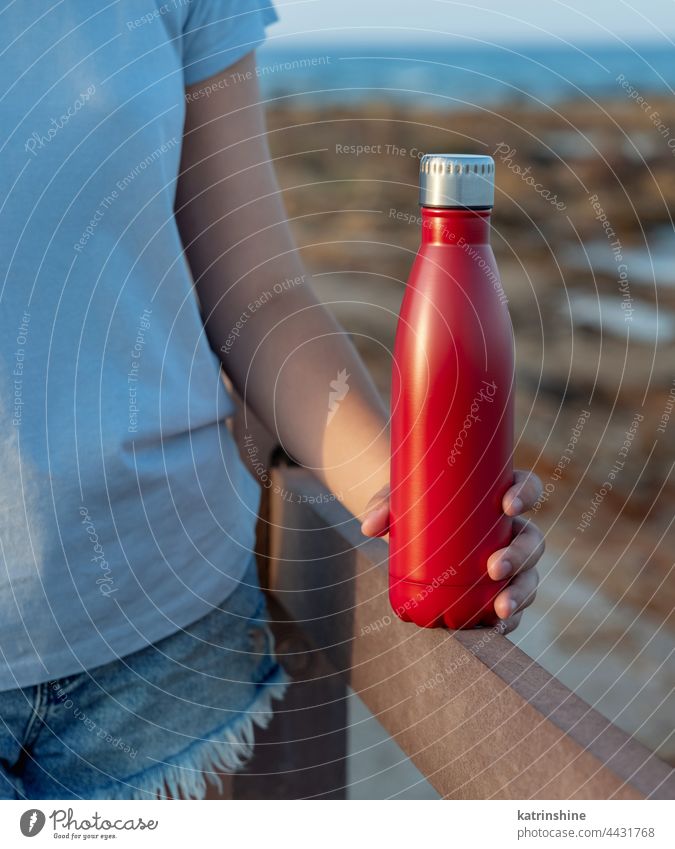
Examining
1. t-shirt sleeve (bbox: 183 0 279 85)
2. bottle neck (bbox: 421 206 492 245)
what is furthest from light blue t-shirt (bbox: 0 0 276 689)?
bottle neck (bbox: 421 206 492 245)

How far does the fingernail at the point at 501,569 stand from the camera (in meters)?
0.50

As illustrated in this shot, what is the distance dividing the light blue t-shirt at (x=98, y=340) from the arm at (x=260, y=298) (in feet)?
0.11

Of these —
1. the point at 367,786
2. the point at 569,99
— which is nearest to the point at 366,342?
the point at 367,786

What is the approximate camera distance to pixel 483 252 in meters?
0.48

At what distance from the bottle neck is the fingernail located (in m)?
0.15

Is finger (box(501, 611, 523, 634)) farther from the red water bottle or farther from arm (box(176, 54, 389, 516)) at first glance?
arm (box(176, 54, 389, 516))

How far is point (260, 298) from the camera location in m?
0.69

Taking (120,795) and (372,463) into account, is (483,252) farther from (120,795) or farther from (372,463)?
(120,795)

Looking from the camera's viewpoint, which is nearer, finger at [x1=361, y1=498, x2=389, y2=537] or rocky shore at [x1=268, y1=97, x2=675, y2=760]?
finger at [x1=361, y1=498, x2=389, y2=537]

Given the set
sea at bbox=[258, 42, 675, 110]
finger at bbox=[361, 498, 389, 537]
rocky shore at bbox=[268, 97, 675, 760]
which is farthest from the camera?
sea at bbox=[258, 42, 675, 110]

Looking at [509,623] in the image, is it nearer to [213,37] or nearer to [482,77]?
[213,37]

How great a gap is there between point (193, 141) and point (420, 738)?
0.41m

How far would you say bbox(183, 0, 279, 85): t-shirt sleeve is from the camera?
663 millimetres

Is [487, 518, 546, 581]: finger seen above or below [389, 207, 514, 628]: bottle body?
below
